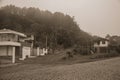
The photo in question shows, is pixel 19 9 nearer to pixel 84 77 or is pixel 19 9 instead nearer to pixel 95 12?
pixel 95 12

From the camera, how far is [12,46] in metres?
7.80

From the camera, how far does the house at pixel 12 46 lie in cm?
729

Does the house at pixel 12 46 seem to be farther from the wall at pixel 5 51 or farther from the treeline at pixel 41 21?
the treeline at pixel 41 21

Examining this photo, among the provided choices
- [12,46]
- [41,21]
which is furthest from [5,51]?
[41,21]

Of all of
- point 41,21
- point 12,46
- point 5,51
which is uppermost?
point 41,21

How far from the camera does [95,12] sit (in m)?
5.39

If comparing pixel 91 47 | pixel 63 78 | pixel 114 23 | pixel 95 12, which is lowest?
pixel 63 78

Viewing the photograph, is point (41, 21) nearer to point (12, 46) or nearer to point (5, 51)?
point (5, 51)

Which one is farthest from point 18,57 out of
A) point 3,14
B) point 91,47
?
point 91,47

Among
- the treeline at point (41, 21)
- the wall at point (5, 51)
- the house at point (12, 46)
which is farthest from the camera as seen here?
the house at point (12, 46)

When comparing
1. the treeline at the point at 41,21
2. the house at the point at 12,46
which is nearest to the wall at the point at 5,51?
the house at the point at 12,46

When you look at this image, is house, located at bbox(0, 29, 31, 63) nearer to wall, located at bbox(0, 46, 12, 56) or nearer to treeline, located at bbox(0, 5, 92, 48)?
wall, located at bbox(0, 46, 12, 56)

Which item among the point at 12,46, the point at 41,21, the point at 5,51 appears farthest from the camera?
the point at 12,46

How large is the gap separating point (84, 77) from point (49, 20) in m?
2.58
